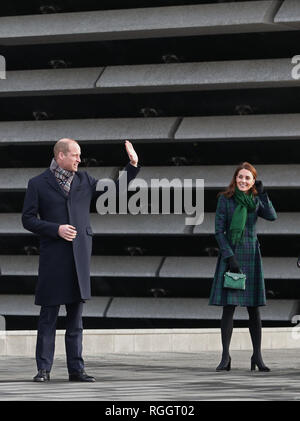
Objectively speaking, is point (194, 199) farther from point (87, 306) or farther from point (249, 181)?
point (249, 181)

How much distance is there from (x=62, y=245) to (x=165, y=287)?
7205 millimetres

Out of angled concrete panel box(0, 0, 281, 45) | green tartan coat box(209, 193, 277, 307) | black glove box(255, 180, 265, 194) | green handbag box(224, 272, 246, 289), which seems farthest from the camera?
angled concrete panel box(0, 0, 281, 45)

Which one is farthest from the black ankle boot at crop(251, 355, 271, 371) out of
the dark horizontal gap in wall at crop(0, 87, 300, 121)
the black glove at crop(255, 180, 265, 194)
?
the dark horizontal gap in wall at crop(0, 87, 300, 121)

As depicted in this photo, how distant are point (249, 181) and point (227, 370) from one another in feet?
5.28

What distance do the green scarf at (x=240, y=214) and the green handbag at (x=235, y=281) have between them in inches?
12.2

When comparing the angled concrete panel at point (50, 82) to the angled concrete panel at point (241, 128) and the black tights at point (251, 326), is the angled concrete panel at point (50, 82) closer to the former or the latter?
the angled concrete panel at point (241, 128)

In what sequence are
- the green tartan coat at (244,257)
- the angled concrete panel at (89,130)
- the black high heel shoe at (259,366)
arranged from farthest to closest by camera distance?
the angled concrete panel at (89,130) < the green tartan coat at (244,257) < the black high heel shoe at (259,366)

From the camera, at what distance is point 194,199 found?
1708cm

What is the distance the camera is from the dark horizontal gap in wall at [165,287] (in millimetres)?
17156

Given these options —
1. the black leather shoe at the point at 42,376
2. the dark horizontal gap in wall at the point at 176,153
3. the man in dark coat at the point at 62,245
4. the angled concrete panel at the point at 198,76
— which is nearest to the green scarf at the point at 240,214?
the man in dark coat at the point at 62,245

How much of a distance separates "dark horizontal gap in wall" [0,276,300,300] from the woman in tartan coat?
5.24 m

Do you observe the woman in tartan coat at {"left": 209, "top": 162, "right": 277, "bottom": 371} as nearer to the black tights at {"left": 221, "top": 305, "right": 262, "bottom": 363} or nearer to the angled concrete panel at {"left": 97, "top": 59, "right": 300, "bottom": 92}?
the black tights at {"left": 221, "top": 305, "right": 262, "bottom": 363}

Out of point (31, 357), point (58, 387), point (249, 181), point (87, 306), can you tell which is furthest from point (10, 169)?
point (58, 387)

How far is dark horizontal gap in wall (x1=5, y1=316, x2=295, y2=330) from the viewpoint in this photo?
56.0ft
